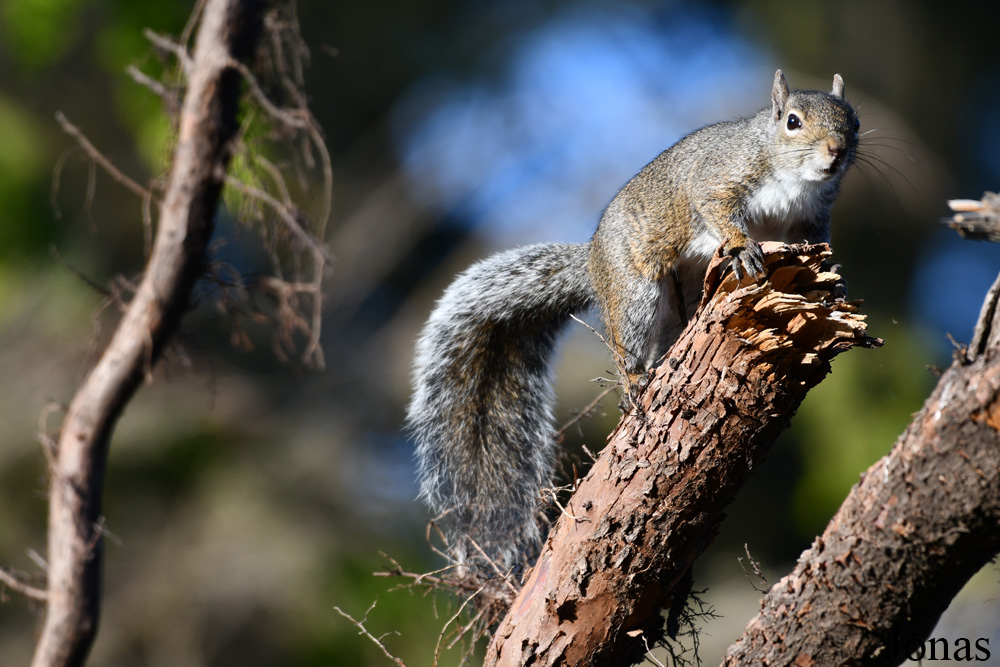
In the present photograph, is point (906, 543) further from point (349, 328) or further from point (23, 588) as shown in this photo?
point (349, 328)

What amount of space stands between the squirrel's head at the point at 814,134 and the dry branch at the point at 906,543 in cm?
83

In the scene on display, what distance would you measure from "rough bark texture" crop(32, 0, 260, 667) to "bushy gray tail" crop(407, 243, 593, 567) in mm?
662

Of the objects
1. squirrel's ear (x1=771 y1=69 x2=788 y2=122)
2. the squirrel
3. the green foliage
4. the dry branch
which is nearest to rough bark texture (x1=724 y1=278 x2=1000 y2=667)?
the dry branch

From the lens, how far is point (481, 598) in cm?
184

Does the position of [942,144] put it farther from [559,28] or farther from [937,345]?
[559,28]

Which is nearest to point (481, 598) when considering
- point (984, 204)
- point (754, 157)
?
point (754, 157)

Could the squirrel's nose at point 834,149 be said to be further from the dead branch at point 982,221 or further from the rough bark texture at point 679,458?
the dead branch at point 982,221

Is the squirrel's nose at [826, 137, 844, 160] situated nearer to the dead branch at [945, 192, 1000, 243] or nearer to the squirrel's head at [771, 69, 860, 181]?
the squirrel's head at [771, 69, 860, 181]

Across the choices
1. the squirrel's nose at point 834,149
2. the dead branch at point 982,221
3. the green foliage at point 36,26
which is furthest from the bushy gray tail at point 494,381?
the green foliage at point 36,26

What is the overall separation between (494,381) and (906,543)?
127cm

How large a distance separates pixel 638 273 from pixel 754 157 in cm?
37

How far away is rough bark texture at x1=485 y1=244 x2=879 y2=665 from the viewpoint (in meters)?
1.38

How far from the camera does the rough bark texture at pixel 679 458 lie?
4.53 ft

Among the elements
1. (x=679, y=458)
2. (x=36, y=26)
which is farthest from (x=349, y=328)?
(x=679, y=458)
